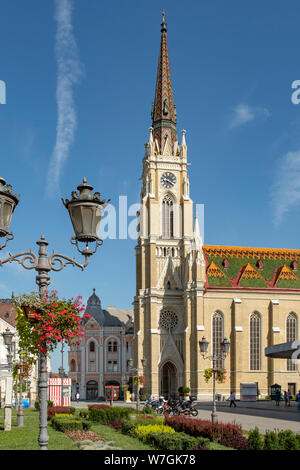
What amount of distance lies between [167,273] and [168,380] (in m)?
13.6

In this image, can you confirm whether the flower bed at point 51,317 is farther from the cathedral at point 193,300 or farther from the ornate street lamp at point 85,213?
the cathedral at point 193,300

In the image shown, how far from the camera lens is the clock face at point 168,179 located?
77062 millimetres

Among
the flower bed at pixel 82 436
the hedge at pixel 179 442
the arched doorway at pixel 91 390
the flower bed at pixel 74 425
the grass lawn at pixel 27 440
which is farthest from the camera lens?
the arched doorway at pixel 91 390

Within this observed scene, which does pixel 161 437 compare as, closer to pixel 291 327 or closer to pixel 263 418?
pixel 263 418

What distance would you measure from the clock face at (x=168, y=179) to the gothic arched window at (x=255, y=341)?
1999 centimetres

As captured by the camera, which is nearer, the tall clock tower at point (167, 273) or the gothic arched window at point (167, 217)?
the tall clock tower at point (167, 273)

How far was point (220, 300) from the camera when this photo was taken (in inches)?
2822

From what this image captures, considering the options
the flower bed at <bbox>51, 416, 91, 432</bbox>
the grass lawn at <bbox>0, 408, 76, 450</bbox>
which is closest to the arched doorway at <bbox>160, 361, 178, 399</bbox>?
the grass lawn at <bbox>0, 408, 76, 450</bbox>

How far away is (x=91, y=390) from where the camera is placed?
3807 inches

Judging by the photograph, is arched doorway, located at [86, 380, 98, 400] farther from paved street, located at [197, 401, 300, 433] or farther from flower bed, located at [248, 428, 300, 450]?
flower bed, located at [248, 428, 300, 450]

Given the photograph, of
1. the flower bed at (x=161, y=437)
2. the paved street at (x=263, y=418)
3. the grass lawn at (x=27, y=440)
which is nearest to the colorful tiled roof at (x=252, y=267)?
the paved street at (x=263, y=418)

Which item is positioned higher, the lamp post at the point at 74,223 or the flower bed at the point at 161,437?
the lamp post at the point at 74,223
